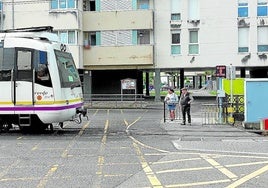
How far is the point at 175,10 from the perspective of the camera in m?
38.5

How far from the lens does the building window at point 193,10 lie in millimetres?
38156

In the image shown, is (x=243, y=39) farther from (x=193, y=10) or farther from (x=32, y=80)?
(x=32, y=80)

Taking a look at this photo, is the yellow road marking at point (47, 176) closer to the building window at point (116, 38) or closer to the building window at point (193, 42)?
the building window at point (116, 38)

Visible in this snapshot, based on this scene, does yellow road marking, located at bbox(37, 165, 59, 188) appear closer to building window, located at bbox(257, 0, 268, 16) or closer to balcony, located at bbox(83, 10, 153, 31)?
balcony, located at bbox(83, 10, 153, 31)

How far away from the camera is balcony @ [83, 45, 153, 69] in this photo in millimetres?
37875

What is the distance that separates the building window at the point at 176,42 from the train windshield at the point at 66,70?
22.1m

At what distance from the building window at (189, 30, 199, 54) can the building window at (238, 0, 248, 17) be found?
151 inches

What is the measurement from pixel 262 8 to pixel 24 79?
1048 inches

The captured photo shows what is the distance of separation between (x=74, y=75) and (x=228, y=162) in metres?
8.16

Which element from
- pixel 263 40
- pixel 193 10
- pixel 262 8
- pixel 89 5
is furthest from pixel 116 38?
pixel 262 8

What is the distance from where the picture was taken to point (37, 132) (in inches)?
659

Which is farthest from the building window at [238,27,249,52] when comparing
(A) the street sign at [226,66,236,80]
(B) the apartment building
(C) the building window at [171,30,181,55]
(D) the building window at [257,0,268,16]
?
(A) the street sign at [226,66,236,80]

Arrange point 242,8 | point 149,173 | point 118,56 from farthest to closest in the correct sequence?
point 118,56, point 242,8, point 149,173

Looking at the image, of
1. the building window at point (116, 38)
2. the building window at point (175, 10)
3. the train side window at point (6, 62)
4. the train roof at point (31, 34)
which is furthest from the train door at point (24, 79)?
the building window at point (175, 10)
